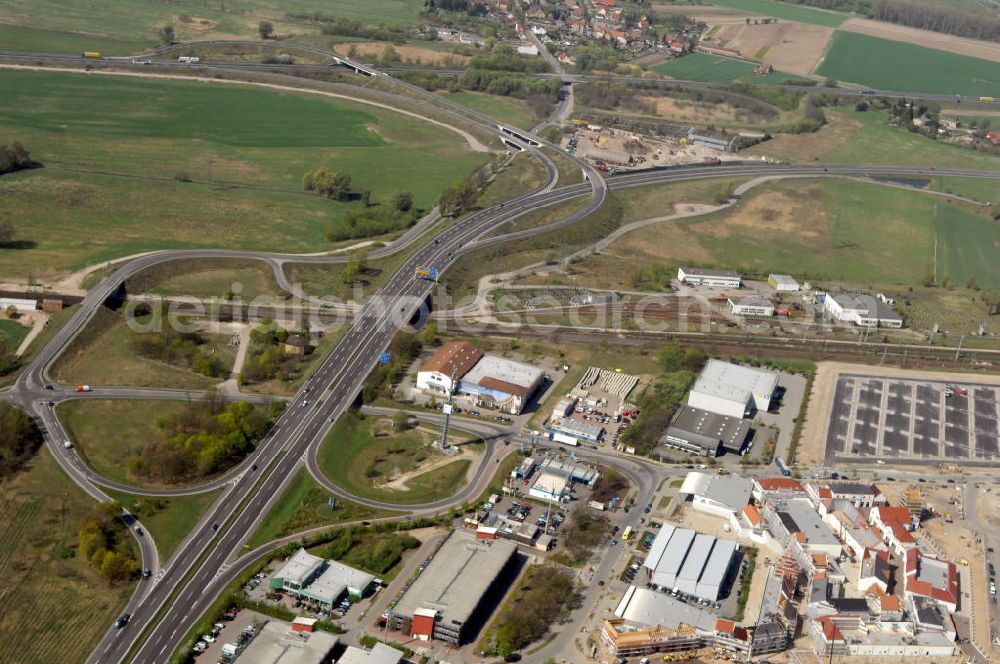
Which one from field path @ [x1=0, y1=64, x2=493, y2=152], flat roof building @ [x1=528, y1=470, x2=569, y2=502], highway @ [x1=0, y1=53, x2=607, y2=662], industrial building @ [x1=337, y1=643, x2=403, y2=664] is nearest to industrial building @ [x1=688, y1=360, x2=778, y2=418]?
flat roof building @ [x1=528, y1=470, x2=569, y2=502]

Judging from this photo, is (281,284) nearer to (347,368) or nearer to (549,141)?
(347,368)

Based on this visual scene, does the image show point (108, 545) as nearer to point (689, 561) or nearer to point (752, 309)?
point (689, 561)

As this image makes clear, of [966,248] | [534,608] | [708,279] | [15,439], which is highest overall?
[15,439]

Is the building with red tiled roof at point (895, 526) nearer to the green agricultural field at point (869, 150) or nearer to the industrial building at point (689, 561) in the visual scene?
the industrial building at point (689, 561)

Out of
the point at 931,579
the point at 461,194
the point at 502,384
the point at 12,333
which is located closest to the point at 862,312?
the point at 502,384

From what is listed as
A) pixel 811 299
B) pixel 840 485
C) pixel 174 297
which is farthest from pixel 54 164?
pixel 840 485

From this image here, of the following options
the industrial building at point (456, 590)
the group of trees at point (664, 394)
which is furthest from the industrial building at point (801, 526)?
the industrial building at point (456, 590)
